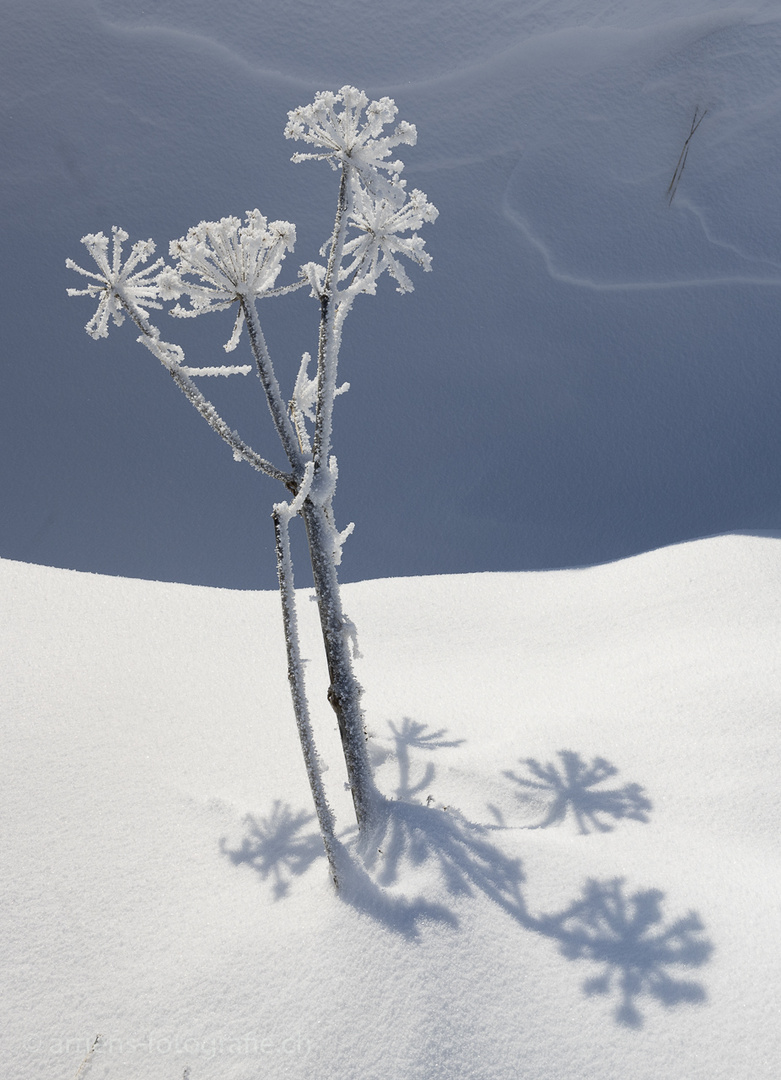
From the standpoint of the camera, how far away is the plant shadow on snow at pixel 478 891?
2.03 meters

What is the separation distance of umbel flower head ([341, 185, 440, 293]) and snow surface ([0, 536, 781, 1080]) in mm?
1608

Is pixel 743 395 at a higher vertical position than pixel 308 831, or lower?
higher

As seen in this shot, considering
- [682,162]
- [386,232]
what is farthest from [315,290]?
[682,162]

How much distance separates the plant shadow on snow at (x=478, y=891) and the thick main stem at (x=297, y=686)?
0.10m

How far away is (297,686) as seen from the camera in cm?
226

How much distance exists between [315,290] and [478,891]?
1716mm

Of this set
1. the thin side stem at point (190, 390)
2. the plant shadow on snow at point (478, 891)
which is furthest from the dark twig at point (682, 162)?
the thin side stem at point (190, 390)

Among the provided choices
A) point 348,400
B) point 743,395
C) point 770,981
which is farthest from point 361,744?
point 743,395

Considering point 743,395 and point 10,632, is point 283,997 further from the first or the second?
point 743,395

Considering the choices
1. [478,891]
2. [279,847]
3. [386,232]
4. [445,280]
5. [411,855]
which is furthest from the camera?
[445,280]

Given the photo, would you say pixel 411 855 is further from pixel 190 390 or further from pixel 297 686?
pixel 190 390

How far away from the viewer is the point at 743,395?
7402 millimetres

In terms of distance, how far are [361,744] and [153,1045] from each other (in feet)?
3.07

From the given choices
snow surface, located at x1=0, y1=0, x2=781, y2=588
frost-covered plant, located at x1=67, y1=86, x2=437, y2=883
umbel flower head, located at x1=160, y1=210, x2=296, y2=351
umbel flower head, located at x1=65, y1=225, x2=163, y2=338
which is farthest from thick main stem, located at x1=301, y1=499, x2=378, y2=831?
snow surface, located at x1=0, y1=0, x2=781, y2=588
